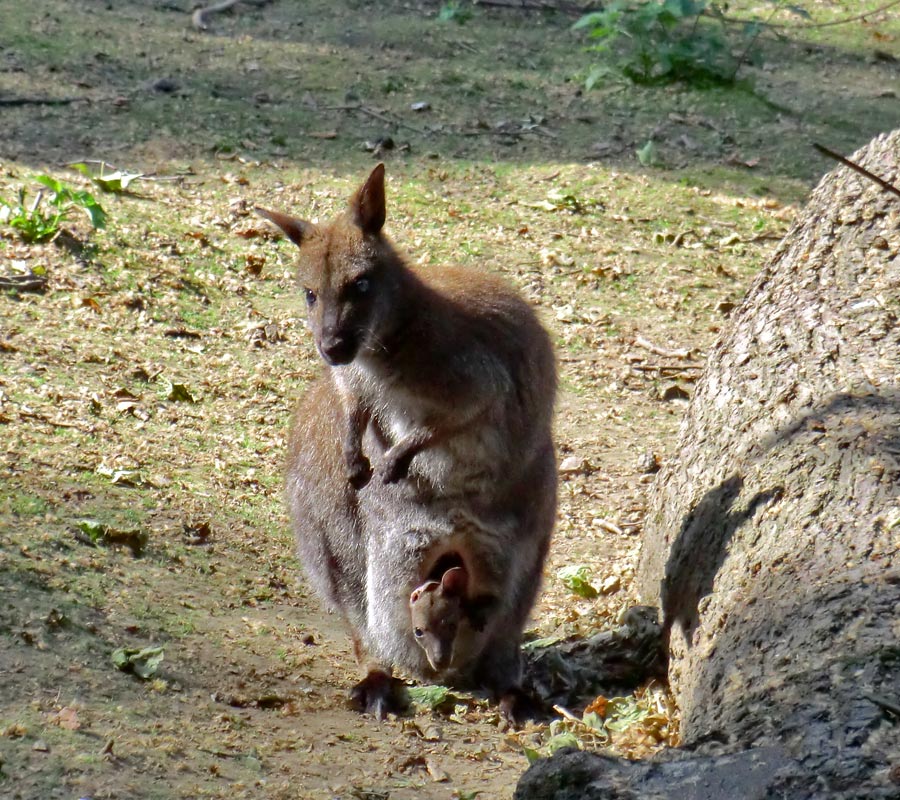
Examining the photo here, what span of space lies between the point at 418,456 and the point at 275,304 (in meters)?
2.64

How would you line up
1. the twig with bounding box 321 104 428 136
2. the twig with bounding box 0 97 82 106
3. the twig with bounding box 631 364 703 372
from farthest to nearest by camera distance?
the twig with bounding box 321 104 428 136 < the twig with bounding box 0 97 82 106 < the twig with bounding box 631 364 703 372

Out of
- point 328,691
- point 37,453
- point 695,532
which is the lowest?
point 328,691

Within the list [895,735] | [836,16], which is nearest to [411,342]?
[895,735]

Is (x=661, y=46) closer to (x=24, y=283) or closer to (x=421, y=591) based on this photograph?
(x=24, y=283)

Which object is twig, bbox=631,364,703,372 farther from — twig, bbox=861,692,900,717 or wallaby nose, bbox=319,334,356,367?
twig, bbox=861,692,900,717

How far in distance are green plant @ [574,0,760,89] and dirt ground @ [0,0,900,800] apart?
169mm

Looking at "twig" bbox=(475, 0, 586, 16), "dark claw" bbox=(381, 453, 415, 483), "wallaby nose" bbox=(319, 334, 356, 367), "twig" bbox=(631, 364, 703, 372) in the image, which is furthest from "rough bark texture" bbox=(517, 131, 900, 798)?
"twig" bbox=(475, 0, 586, 16)

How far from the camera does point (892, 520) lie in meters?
2.86

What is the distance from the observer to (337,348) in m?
3.65

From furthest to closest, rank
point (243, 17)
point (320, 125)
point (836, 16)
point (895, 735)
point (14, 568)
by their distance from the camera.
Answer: point (836, 16) < point (243, 17) < point (320, 125) < point (14, 568) < point (895, 735)

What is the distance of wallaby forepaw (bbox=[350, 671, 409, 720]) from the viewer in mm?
3934

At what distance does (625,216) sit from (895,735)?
571cm

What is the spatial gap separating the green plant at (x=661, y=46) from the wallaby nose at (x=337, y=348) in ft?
18.6

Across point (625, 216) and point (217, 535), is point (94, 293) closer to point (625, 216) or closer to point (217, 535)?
point (217, 535)
